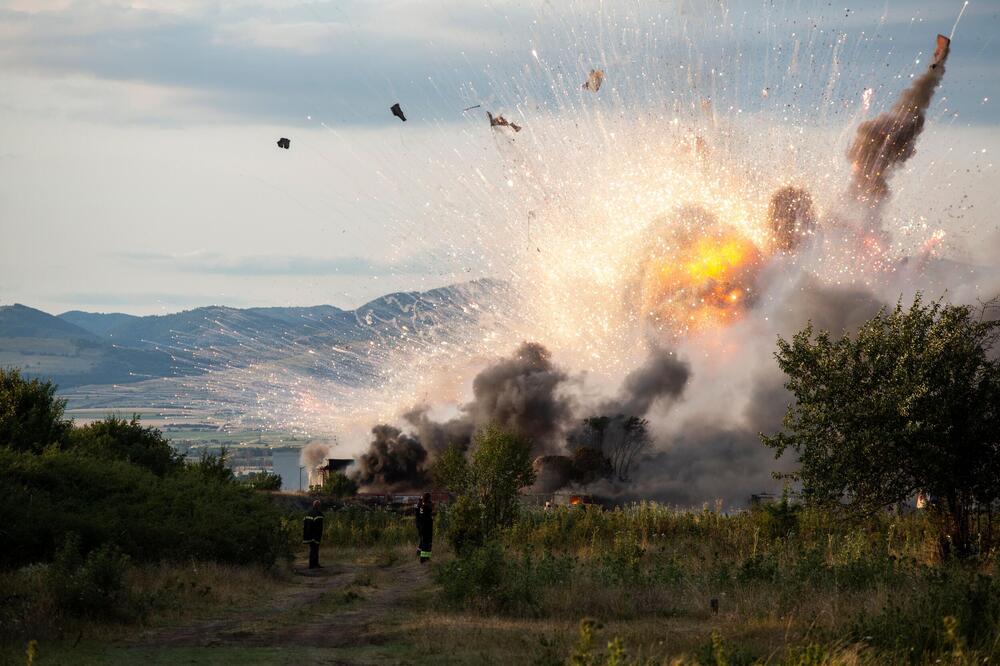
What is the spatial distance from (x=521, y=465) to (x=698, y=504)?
111 ft

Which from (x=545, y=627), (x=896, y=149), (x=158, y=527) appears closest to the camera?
(x=545, y=627)

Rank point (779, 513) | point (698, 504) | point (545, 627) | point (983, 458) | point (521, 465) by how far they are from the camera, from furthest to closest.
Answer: point (698, 504) → point (521, 465) → point (779, 513) → point (983, 458) → point (545, 627)

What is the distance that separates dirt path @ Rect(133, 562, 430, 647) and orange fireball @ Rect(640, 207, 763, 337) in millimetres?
49552

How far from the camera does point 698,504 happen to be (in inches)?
3083

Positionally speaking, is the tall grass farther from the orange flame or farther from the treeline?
the orange flame

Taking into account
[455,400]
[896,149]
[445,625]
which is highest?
[896,149]

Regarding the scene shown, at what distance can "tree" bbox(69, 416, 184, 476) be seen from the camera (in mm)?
49469

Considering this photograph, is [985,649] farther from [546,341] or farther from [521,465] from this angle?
[546,341]

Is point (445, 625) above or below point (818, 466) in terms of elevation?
below

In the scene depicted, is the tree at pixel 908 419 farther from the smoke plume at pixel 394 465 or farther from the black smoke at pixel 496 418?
the smoke plume at pixel 394 465

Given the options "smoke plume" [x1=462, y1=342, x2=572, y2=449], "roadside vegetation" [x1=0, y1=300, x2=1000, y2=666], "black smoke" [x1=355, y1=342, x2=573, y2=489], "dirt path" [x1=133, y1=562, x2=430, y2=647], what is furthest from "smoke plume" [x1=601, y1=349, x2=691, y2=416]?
"dirt path" [x1=133, y1=562, x2=430, y2=647]

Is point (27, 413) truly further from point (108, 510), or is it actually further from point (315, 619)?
point (315, 619)

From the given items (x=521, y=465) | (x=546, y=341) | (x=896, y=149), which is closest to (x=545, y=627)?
(x=521, y=465)

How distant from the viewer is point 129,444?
55.6 m
